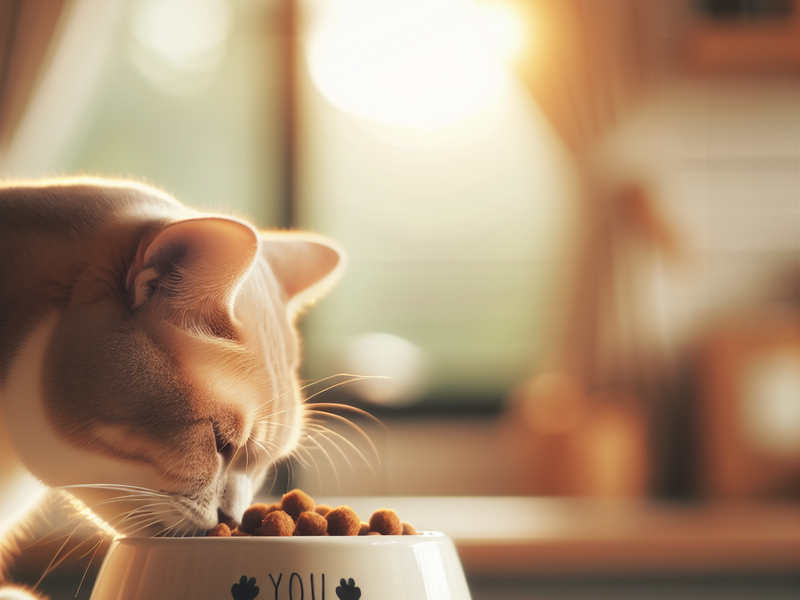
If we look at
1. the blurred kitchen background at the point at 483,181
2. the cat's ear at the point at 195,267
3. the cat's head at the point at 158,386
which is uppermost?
the blurred kitchen background at the point at 483,181

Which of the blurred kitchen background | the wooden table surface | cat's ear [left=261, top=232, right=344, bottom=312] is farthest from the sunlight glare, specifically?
cat's ear [left=261, top=232, right=344, bottom=312]

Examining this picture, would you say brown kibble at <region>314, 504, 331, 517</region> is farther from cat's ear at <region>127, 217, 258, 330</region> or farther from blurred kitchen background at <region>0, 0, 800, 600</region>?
blurred kitchen background at <region>0, 0, 800, 600</region>

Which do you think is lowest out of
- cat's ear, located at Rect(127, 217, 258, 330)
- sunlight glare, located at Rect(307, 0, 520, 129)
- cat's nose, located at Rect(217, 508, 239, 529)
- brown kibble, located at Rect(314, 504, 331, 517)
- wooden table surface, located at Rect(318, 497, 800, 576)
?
wooden table surface, located at Rect(318, 497, 800, 576)

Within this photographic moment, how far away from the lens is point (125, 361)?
1.25 feet

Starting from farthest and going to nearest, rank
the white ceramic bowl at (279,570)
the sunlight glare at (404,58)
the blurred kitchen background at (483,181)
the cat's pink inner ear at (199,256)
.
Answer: the sunlight glare at (404,58) < the blurred kitchen background at (483,181) < the cat's pink inner ear at (199,256) < the white ceramic bowl at (279,570)

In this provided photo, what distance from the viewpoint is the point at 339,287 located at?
1.88 m

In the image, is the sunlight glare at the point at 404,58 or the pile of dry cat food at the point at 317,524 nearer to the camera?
the pile of dry cat food at the point at 317,524

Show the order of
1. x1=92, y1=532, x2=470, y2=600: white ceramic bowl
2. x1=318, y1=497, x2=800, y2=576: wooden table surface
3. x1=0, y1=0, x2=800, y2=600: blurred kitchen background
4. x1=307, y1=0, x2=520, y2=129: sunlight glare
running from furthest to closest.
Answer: x1=307, y1=0, x2=520, y2=129: sunlight glare
x1=0, y1=0, x2=800, y2=600: blurred kitchen background
x1=318, y1=497, x2=800, y2=576: wooden table surface
x1=92, y1=532, x2=470, y2=600: white ceramic bowl

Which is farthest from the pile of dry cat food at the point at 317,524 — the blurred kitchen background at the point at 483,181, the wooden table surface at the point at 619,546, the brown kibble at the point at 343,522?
the blurred kitchen background at the point at 483,181

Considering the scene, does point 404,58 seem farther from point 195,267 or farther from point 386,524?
point 386,524

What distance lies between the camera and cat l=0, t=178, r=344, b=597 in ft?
1.25

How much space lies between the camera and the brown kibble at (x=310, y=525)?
0.32m

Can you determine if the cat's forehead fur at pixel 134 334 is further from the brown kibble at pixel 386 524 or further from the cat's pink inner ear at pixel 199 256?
the brown kibble at pixel 386 524

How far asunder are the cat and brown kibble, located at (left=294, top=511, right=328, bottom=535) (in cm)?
11
